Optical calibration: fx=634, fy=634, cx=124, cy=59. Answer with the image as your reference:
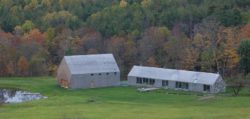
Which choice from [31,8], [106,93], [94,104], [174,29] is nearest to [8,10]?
[31,8]

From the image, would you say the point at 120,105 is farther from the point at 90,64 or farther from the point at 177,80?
the point at 90,64

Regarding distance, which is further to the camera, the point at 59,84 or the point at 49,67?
the point at 49,67

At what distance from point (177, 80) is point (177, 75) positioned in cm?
87

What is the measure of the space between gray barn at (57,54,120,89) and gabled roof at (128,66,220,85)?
3.01 metres

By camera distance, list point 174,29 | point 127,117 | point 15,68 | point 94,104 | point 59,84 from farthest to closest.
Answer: point 174,29 < point 15,68 < point 59,84 < point 94,104 < point 127,117

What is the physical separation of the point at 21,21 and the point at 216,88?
1975 inches

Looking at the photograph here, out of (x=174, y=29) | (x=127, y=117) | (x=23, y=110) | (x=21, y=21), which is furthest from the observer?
(x=21, y=21)

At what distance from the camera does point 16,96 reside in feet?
249

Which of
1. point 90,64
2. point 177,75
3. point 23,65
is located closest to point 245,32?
point 177,75

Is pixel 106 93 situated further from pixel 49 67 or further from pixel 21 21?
pixel 21 21

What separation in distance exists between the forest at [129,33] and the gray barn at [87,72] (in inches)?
459

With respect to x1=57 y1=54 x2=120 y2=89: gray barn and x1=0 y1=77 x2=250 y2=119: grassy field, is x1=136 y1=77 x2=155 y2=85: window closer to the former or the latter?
x1=57 y1=54 x2=120 y2=89: gray barn

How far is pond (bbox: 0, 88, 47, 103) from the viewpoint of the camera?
238 feet

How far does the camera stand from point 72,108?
61844 mm
